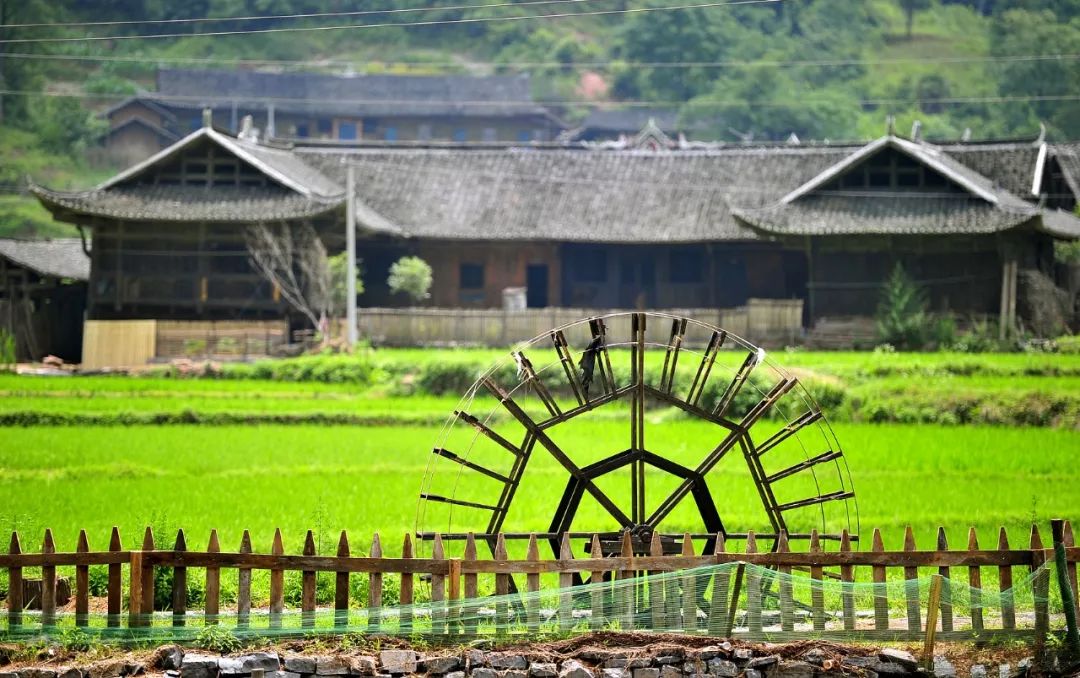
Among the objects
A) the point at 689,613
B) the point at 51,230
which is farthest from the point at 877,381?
the point at 51,230

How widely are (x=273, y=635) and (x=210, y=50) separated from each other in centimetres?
8294

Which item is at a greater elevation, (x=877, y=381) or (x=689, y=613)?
(x=877, y=381)

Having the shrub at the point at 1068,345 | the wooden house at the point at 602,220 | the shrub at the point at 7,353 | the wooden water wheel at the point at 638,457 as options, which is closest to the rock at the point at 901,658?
the wooden water wheel at the point at 638,457

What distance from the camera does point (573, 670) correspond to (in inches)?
519

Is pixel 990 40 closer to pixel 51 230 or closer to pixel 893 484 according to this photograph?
pixel 51 230

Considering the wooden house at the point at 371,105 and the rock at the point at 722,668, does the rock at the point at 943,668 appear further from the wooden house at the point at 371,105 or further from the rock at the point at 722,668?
the wooden house at the point at 371,105

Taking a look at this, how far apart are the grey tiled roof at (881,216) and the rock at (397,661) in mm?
28139

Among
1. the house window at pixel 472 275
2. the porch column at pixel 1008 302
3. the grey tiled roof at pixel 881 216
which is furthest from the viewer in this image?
the house window at pixel 472 275

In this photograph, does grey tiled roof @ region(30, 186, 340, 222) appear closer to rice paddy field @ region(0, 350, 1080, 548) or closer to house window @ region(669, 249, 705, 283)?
rice paddy field @ region(0, 350, 1080, 548)

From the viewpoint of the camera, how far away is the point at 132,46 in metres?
92.6

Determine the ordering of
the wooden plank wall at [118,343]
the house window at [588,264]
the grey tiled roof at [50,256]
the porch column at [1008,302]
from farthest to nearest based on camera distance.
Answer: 1. the house window at [588,264]
2. the grey tiled roof at [50,256]
3. the wooden plank wall at [118,343]
4. the porch column at [1008,302]

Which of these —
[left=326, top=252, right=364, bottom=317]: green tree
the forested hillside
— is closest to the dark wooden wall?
[left=326, top=252, right=364, bottom=317]: green tree

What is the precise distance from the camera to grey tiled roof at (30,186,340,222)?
4119 centimetres

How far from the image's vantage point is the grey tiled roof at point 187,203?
41.2 m
